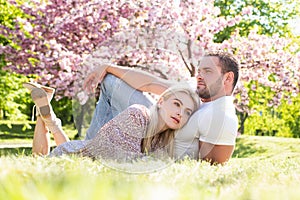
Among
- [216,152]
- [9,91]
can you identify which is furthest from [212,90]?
[9,91]

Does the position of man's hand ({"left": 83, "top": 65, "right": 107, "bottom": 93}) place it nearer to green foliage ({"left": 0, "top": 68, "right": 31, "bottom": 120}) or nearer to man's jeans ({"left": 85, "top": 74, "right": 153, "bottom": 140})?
man's jeans ({"left": 85, "top": 74, "right": 153, "bottom": 140})

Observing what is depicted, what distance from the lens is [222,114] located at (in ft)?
10.4

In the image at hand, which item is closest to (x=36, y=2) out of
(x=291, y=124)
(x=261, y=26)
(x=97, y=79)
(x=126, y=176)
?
(x=97, y=79)

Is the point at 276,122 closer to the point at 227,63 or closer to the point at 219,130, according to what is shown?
the point at 227,63

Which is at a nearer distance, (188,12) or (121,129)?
(121,129)

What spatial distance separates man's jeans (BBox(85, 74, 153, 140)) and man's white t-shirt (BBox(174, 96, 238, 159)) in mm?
547

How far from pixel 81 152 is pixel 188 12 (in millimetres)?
6126

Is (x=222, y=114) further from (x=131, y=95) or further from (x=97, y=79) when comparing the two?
(x=97, y=79)

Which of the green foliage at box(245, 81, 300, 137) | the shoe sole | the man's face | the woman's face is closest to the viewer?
the woman's face

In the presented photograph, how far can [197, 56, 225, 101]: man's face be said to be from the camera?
10.7 ft

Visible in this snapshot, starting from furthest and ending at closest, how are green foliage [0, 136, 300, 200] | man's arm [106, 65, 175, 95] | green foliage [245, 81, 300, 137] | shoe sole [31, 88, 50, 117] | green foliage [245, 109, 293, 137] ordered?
green foliage [245, 109, 293, 137] → green foliage [245, 81, 300, 137] → shoe sole [31, 88, 50, 117] → man's arm [106, 65, 175, 95] → green foliage [0, 136, 300, 200]

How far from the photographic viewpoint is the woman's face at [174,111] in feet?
9.94

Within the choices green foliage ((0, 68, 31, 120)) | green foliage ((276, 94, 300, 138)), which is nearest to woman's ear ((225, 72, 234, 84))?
green foliage ((0, 68, 31, 120))

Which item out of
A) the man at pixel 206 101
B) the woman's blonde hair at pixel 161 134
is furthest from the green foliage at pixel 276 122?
the woman's blonde hair at pixel 161 134
